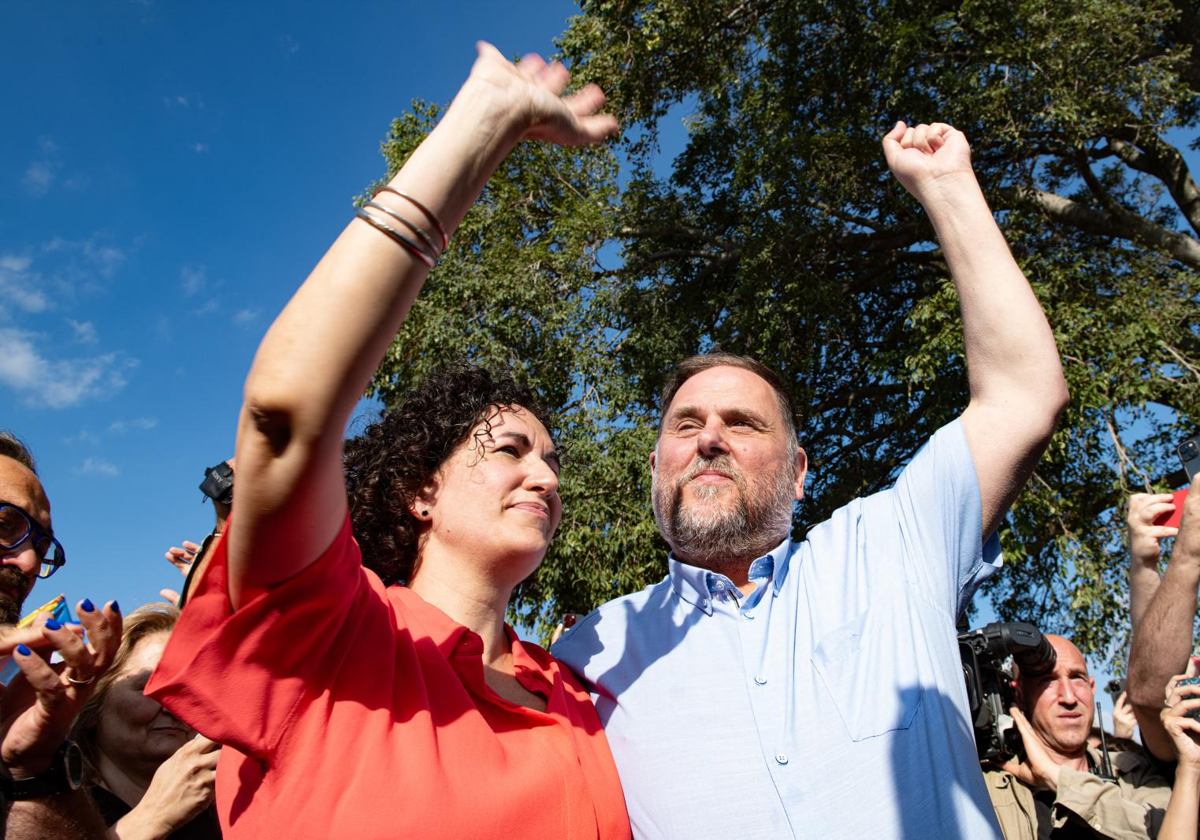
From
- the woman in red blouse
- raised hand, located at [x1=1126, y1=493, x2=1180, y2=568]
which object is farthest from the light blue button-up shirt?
raised hand, located at [x1=1126, y1=493, x2=1180, y2=568]

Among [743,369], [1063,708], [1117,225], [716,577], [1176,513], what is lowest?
[1063,708]

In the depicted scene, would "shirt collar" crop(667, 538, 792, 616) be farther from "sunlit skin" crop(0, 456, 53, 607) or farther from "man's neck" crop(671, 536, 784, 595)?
"sunlit skin" crop(0, 456, 53, 607)

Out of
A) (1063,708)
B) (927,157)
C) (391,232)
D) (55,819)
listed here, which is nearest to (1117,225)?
(1063,708)

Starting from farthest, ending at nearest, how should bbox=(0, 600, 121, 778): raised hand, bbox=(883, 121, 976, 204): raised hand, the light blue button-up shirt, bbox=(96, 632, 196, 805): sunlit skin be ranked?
bbox=(96, 632, 196, 805): sunlit skin
bbox=(883, 121, 976, 204): raised hand
bbox=(0, 600, 121, 778): raised hand
the light blue button-up shirt

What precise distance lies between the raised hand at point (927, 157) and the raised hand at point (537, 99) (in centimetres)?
101

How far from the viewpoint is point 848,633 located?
1928 millimetres

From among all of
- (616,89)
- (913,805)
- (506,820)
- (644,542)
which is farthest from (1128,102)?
(506,820)

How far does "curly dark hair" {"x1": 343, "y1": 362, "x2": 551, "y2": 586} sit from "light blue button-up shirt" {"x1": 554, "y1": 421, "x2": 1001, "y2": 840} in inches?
22.0

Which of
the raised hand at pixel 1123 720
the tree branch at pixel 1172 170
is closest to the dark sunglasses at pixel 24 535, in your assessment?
the raised hand at pixel 1123 720

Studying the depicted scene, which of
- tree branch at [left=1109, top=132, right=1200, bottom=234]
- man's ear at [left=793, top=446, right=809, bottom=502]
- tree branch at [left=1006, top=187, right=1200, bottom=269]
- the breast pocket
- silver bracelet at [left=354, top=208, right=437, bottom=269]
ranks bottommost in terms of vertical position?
the breast pocket

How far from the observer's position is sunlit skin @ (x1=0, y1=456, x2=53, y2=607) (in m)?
2.33

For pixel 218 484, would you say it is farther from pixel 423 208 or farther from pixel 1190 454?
pixel 1190 454

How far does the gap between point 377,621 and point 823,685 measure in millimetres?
1004

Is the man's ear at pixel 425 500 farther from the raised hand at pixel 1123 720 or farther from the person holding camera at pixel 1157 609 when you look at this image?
the raised hand at pixel 1123 720
